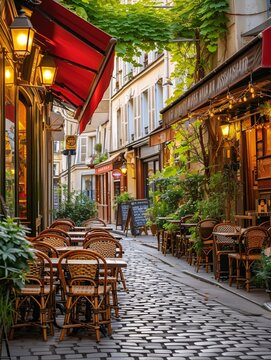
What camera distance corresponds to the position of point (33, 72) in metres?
11.8

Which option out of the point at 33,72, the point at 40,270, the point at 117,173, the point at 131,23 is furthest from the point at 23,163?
the point at 117,173

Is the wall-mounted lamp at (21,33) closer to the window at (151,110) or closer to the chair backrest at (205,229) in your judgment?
the chair backrest at (205,229)

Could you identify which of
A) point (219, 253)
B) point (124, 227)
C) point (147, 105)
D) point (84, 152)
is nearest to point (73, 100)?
point (219, 253)

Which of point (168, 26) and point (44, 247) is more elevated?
point (168, 26)

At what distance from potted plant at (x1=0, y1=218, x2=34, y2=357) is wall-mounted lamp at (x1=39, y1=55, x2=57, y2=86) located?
20.7ft

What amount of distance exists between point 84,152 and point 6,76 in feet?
137

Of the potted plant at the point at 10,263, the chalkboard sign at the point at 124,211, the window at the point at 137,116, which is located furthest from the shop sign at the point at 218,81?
the window at the point at 137,116

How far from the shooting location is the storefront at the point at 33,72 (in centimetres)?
830

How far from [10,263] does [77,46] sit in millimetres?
4565

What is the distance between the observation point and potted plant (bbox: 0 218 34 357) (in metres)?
5.33

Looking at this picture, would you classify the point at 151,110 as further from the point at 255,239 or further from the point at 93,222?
the point at 255,239

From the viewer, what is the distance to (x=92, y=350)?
6348 mm

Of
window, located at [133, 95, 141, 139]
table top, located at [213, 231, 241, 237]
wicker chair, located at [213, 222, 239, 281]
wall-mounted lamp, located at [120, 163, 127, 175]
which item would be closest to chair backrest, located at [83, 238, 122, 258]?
table top, located at [213, 231, 241, 237]

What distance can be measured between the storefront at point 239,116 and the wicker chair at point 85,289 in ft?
13.4
